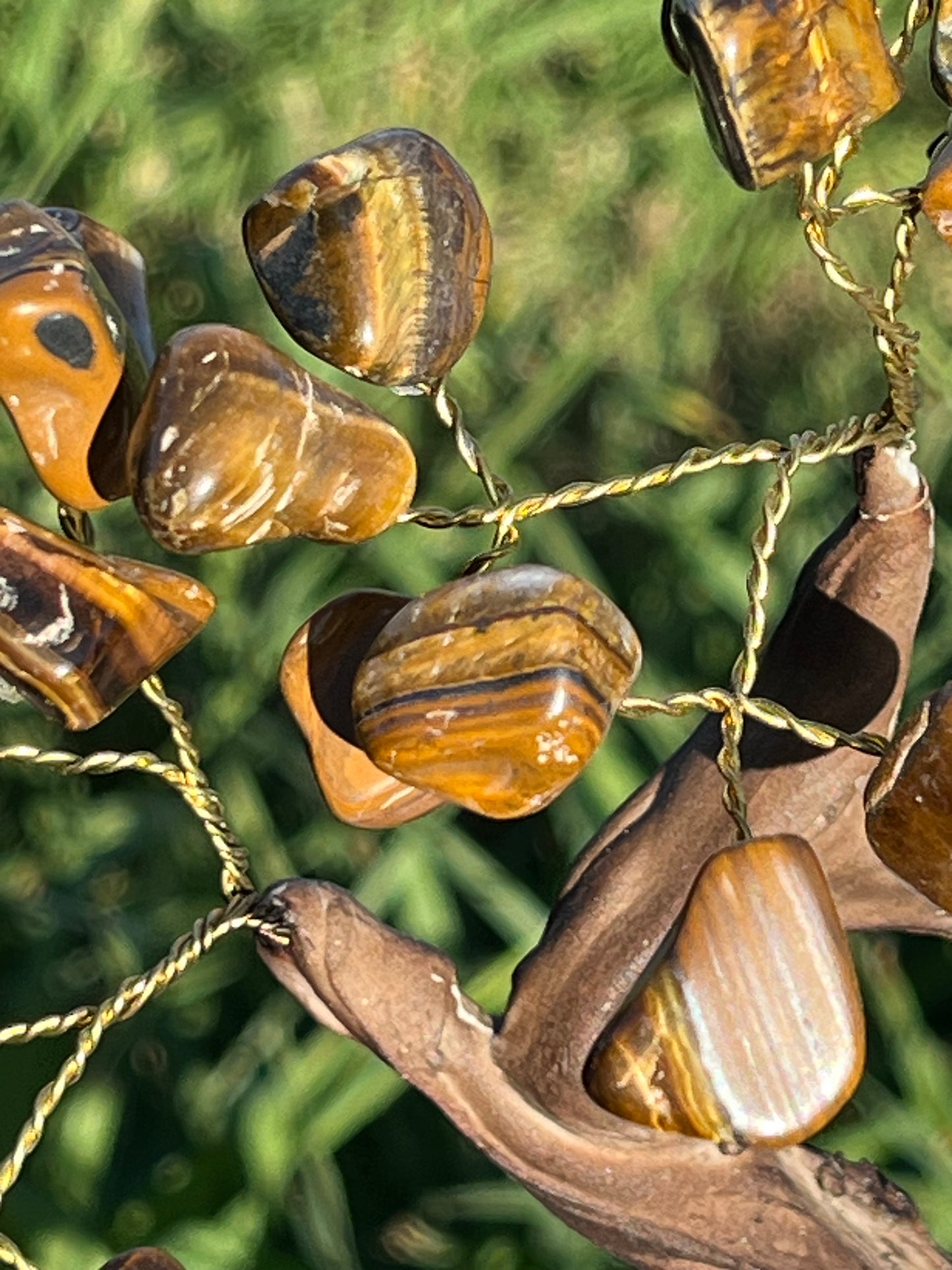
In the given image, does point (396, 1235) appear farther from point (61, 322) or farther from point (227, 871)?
point (61, 322)

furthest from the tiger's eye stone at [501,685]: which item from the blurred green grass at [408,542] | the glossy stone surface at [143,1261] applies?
the blurred green grass at [408,542]

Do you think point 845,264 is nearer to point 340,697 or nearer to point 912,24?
point 912,24

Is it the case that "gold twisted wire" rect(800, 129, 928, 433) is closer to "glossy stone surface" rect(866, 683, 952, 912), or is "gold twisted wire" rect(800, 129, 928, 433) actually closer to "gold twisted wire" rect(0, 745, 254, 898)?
"glossy stone surface" rect(866, 683, 952, 912)

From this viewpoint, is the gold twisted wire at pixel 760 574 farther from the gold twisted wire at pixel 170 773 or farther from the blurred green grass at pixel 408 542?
the blurred green grass at pixel 408 542

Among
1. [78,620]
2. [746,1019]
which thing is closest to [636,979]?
[746,1019]

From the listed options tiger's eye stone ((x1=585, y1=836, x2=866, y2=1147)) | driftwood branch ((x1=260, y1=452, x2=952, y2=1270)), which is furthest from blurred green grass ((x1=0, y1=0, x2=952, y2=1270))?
tiger's eye stone ((x1=585, y1=836, x2=866, y2=1147))
